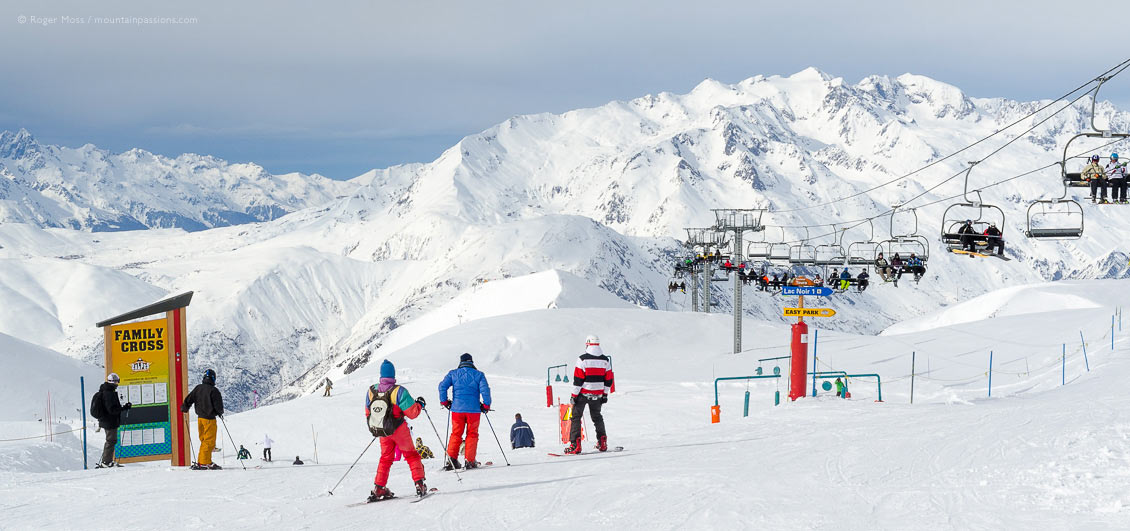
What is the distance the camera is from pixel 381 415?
36.8 feet

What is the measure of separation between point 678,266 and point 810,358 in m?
16.4

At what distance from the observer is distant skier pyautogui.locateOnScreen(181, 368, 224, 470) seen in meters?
16.0

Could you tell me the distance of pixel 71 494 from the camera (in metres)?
13.2

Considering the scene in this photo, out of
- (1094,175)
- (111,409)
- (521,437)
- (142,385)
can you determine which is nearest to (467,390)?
(521,437)

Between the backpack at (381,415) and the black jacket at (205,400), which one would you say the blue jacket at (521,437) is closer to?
the black jacket at (205,400)

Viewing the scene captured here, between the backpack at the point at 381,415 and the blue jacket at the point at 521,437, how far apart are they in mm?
A: 9904

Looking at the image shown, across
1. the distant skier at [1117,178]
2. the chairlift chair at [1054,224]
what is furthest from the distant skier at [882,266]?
the distant skier at [1117,178]

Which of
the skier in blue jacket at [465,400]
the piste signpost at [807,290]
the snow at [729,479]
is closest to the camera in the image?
the snow at [729,479]

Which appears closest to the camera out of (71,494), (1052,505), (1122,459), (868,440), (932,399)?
(1052,505)

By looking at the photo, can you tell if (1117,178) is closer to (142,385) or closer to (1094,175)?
(1094,175)

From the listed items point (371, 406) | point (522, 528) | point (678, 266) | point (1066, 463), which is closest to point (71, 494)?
point (371, 406)

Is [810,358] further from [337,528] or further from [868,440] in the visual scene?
[337,528]

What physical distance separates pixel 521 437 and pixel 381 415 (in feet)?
33.3

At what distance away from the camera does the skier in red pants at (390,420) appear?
1122cm
